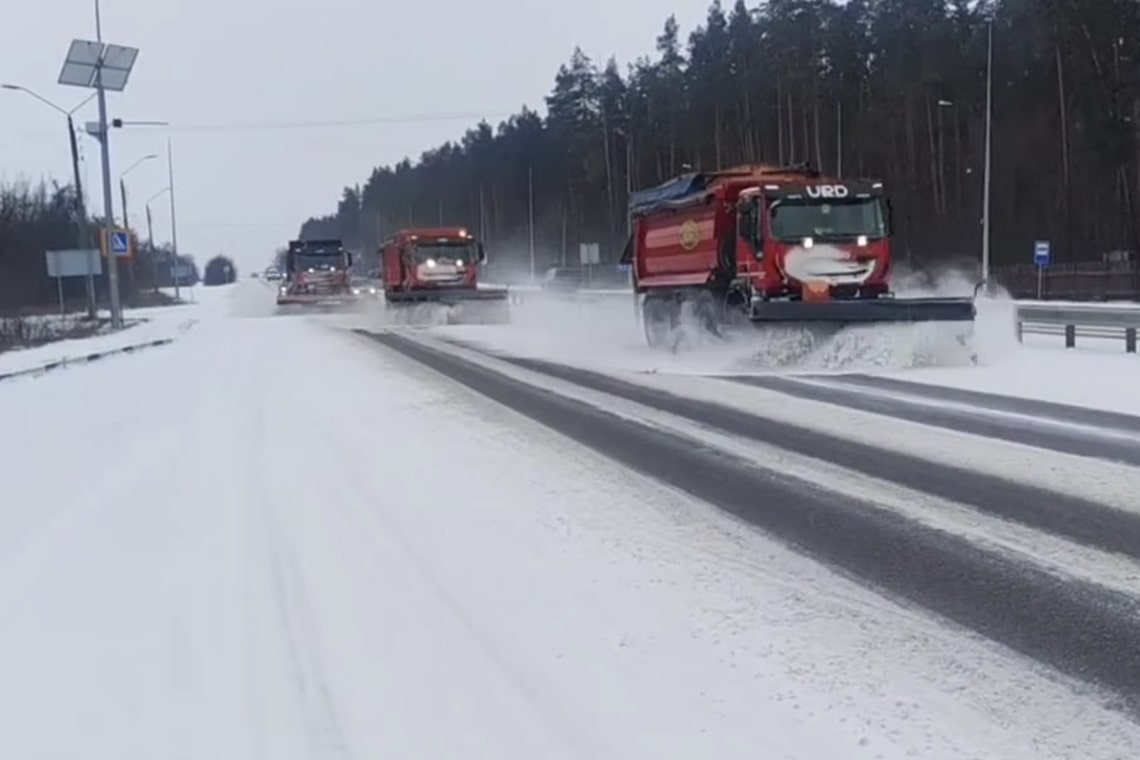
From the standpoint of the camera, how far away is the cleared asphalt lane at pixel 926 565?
16.9 ft

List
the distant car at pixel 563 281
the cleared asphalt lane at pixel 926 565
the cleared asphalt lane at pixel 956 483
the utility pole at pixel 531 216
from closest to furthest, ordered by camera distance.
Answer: the cleared asphalt lane at pixel 926 565
the cleared asphalt lane at pixel 956 483
the distant car at pixel 563 281
the utility pole at pixel 531 216

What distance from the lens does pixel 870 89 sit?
7094 cm

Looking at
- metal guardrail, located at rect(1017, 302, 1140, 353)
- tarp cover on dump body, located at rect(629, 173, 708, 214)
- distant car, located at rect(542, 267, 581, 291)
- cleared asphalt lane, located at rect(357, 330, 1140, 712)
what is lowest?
cleared asphalt lane, located at rect(357, 330, 1140, 712)

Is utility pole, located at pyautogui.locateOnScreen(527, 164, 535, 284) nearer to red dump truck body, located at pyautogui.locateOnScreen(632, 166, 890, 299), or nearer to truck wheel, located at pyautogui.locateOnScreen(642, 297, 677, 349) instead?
truck wheel, located at pyautogui.locateOnScreen(642, 297, 677, 349)

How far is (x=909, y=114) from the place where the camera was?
227 ft

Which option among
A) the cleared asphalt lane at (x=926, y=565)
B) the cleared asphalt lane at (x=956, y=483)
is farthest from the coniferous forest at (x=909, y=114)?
the cleared asphalt lane at (x=926, y=565)

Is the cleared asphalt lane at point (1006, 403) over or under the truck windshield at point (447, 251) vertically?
under

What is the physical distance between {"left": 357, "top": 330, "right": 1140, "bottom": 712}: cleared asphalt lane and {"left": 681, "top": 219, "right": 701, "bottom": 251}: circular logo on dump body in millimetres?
10935

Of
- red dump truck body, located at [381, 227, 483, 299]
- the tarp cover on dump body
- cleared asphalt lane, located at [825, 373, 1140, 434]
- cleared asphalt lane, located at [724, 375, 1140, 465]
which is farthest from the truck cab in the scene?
red dump truck body, located at [381, 227, 483, 299]

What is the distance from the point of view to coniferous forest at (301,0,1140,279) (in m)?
51.9

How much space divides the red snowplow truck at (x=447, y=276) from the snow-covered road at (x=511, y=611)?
83.4ft

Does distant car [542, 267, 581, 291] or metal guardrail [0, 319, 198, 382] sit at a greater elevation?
distant car [542, 267, 581, 291]

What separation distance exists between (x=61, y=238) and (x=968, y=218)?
52.0 metres

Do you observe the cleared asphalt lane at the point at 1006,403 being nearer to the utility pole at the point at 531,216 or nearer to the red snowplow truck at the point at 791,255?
the red snowplow truck at the point at 791,255
